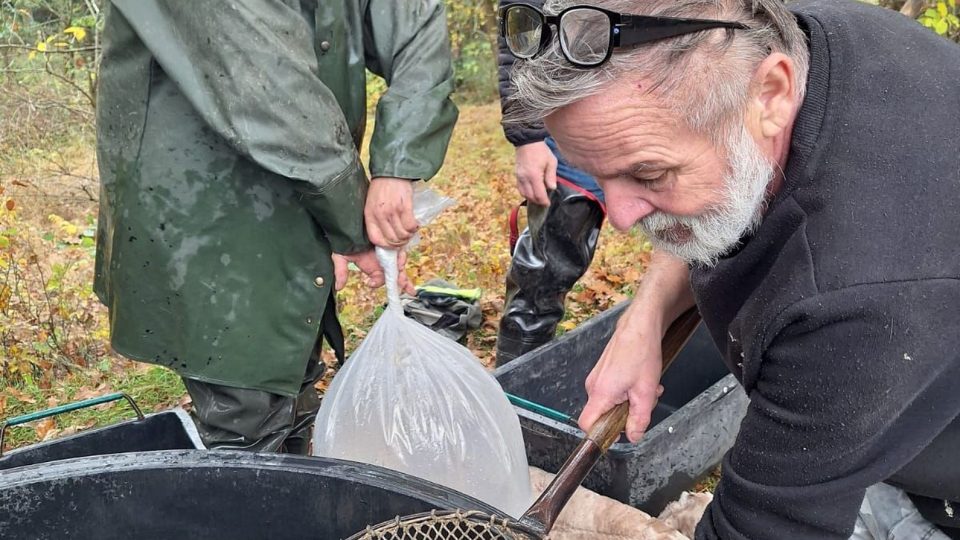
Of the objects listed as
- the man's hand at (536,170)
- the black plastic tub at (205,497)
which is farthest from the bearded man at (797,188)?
the man's hand at (536,170)

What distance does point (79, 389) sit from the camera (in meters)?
3.37

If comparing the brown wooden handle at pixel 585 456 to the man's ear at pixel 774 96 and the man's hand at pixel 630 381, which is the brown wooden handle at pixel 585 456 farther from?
the man's ear at pixel 774 96

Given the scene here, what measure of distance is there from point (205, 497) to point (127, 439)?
901 millimetres

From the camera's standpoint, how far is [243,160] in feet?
6.20

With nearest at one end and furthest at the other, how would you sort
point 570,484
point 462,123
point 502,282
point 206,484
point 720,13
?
1. point 720,13
2. point 206,484
3. point 570,484
4. point 502,282
5. point 462,123

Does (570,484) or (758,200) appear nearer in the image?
(758,200)

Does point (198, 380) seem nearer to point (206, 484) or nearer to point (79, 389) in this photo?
point (206, 484)

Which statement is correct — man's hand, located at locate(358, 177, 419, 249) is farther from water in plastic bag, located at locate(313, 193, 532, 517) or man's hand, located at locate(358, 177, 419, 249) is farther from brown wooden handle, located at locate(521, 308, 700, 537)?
brown wooden handle, located at locate(521, 308, 700, 537)

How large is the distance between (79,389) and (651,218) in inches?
113

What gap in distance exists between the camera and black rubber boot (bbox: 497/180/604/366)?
2.84m

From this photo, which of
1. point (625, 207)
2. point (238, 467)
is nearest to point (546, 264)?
point (625, 207)

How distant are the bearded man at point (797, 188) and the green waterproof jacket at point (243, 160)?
63cm

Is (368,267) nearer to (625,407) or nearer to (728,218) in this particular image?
(625,407)

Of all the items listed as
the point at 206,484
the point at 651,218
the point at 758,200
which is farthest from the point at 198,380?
the point at 758,200
